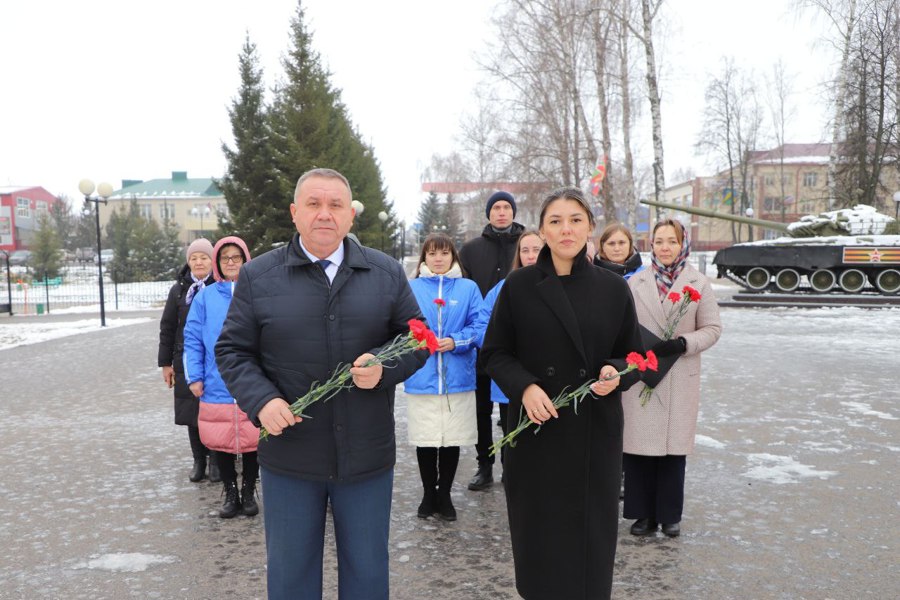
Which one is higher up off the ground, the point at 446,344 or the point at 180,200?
the point at 180,200

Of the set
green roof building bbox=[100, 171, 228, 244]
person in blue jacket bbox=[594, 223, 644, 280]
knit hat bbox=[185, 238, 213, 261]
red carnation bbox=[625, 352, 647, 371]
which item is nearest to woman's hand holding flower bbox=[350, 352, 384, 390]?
red carnation bbox=[625, 352, 647, 371]

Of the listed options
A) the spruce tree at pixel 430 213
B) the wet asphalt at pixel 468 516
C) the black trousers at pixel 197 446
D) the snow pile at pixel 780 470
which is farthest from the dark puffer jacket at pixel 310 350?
the spruce tree at pixel 430 213

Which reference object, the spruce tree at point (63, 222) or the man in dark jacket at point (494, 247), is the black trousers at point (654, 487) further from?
the spruce tree at point (63, 222)

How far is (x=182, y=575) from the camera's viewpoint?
3.21 m

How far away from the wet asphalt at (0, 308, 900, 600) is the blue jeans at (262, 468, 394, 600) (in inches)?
33.1

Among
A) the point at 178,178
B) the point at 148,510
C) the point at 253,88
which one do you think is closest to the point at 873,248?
the point at 148,510

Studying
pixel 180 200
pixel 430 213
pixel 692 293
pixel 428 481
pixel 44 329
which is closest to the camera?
pixel 692 293

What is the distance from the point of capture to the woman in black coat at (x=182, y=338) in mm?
4512

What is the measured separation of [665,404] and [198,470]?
3.23 metres

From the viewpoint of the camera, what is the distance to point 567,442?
7.61 feet

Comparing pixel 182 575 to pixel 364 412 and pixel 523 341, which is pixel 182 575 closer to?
pixel 364 412

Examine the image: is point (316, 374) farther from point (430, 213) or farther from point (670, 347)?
point (430, 213)

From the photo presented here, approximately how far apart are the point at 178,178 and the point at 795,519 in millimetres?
96318

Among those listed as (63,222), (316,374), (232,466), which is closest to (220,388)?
(232,466)
